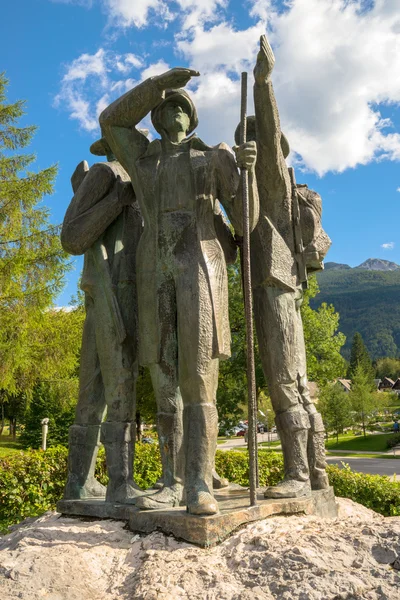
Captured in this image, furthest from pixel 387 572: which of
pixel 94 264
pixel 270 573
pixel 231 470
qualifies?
pixel 231 470

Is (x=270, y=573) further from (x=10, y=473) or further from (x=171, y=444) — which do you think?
(x=10, y=473)

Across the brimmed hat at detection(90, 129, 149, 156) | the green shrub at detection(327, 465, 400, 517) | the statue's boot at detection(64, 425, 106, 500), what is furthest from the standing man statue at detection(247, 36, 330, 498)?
the green shrub at detection(327, 465, 400, 517)

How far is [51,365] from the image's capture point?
16031mm

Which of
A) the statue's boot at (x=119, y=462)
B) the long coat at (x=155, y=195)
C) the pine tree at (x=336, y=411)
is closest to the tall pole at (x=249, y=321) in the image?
the long coat at (x=155, y=195)

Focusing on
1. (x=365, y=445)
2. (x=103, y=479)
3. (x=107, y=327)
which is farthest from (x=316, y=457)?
(x=365, y=445)

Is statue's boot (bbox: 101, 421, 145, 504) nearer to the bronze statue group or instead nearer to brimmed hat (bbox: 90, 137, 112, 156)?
the bronze statue group

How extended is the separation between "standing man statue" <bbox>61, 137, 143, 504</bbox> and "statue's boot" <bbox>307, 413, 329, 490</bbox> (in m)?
1.47

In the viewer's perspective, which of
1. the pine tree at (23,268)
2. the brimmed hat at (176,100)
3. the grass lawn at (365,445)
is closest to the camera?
the brimmed hat at (176,100)

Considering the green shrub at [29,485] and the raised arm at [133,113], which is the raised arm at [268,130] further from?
the green shrub at [29,485]

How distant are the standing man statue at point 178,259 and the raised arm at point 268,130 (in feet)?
1.50

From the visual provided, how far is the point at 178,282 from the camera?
4.29 meters

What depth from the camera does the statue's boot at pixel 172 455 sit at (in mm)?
4199

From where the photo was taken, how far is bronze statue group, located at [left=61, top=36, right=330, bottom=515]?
419cm

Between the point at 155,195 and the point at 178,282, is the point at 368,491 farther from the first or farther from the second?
the point at 155,195
